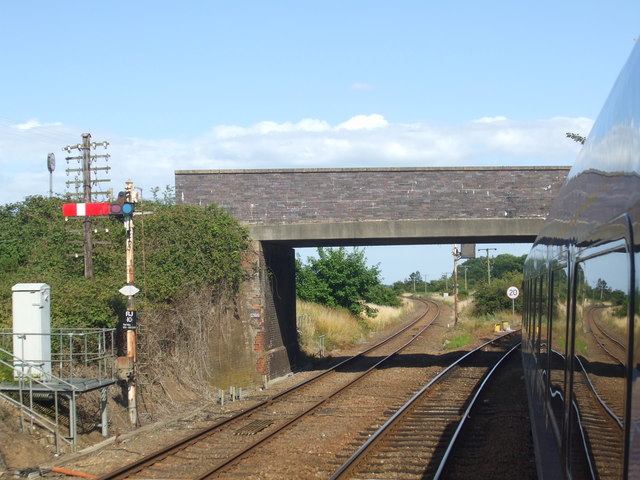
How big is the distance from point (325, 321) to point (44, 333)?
20463 millimetres

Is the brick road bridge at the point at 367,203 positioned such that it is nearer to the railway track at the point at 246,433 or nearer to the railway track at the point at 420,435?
the railway track at the point at 246,433

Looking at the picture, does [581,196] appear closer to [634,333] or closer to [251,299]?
[634,333]

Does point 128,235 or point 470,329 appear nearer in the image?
point 128,235

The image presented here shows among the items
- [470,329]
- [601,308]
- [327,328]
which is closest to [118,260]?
[327,328]

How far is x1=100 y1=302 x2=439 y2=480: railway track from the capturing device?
1057 centimetres

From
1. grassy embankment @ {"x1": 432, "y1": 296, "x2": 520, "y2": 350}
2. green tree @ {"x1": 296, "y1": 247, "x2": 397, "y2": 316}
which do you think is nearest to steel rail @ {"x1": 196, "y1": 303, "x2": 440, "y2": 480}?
grassy embankment @ {"x1": 432, "y1": 296, "x2": 520, "y2": 350}

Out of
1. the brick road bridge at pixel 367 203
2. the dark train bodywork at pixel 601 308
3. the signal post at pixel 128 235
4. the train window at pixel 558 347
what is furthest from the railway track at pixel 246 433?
the dark train bodywork at pixel 601 308

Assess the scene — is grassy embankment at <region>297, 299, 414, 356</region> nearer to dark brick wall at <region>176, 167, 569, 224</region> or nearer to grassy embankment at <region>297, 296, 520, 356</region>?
grassy embankment at <region>297, 296, 520, 356</region>

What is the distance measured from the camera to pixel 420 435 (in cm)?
1296

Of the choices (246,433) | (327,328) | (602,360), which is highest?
(602,360)

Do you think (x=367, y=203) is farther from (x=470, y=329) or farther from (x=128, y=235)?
(x=470, y=329)

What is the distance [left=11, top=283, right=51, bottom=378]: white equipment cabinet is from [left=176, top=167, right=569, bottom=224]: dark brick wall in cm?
778

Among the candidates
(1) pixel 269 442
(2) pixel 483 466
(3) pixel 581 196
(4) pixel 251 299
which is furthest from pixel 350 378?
(3) pixel 581 196

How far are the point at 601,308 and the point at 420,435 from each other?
31.3 ft
